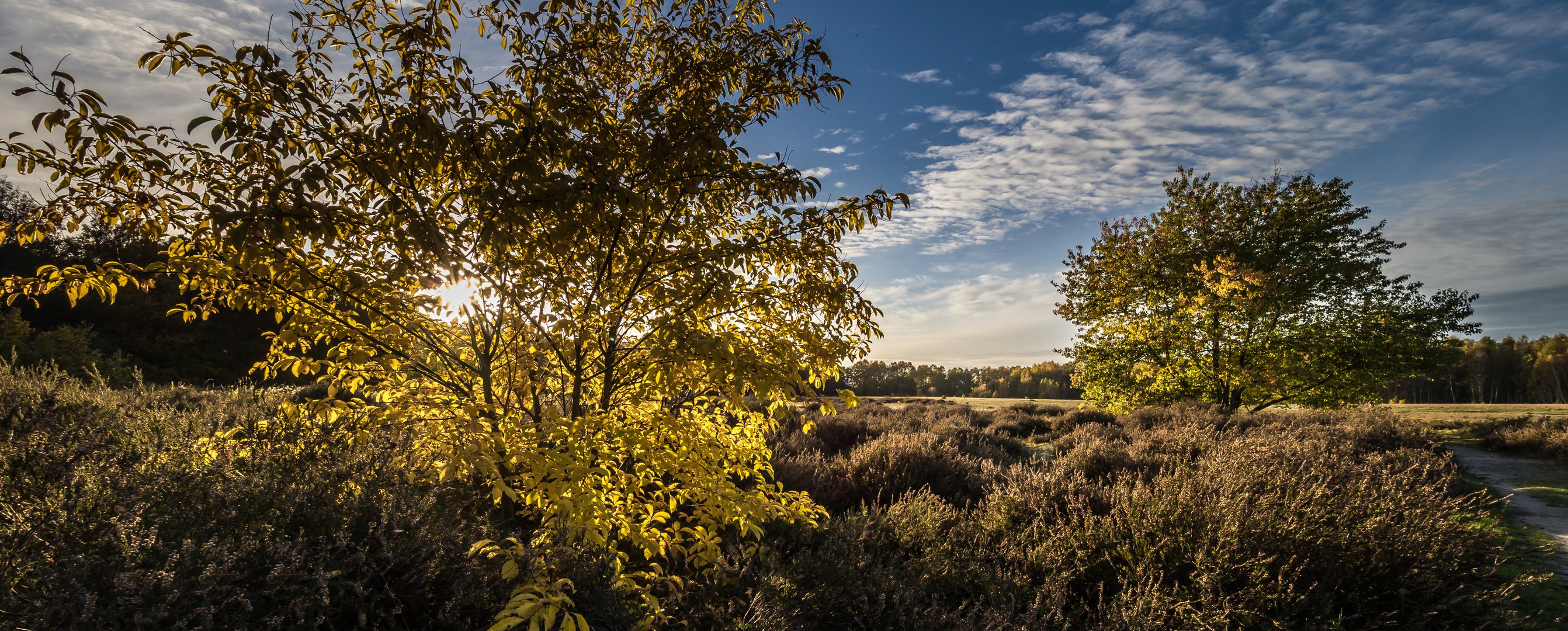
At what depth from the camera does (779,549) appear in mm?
5145

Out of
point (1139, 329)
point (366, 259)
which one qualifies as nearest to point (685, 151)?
point (366, 259)

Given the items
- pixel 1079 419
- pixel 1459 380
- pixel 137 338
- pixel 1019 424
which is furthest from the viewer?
pixel 1459 380

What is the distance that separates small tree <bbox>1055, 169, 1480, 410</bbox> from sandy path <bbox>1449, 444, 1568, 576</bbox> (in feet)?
8.72

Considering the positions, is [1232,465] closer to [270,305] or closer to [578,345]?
[578,345]

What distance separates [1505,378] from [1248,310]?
104 metres

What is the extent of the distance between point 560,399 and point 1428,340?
19.6 metres

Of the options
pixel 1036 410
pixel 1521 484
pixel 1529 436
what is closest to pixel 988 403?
pixel 1036 410

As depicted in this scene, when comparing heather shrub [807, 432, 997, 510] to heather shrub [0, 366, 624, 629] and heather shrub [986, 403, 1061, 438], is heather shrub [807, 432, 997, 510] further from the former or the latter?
heather shrub [986, 403, 1061, 438]

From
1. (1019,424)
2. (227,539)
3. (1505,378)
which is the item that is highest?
(1505,378)

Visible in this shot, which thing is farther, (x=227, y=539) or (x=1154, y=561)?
(x=1154, y=561)

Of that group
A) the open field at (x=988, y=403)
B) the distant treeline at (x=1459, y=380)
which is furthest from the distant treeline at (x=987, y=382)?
the open field at (x=988, y=403)

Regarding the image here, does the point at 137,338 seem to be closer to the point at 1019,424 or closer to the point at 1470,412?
the point at 1019,424

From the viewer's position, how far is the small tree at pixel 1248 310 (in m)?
13.8

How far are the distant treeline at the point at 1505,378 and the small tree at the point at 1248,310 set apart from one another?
256ft
